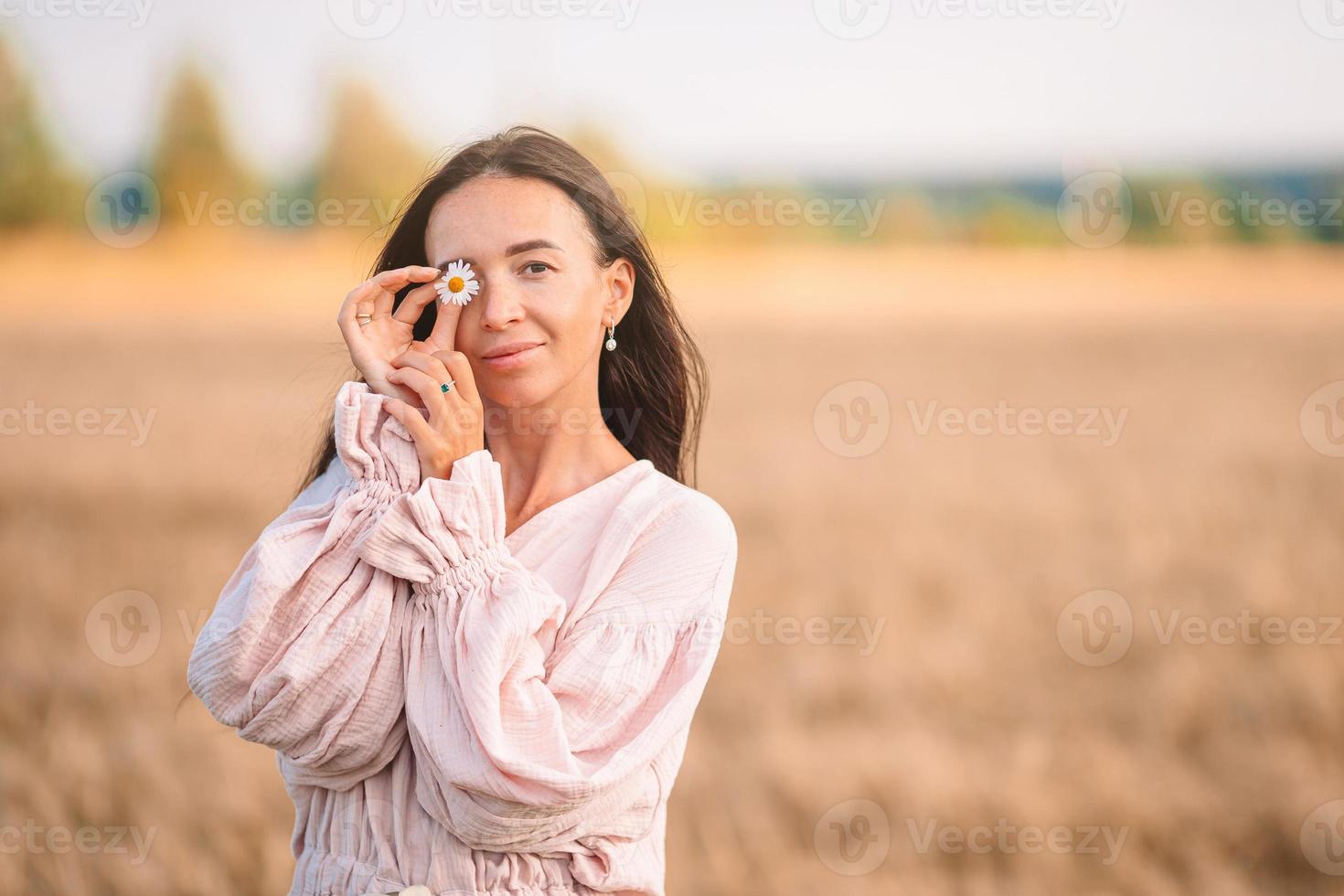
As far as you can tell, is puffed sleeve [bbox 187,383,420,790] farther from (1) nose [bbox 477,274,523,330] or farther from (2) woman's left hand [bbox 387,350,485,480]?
(1) nose [bbox 477,274,523,330]

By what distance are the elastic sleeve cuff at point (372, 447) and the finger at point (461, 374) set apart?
0.14 metres

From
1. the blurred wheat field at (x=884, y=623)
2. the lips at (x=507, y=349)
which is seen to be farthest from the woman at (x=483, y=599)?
the blurred wheat field at (x=884, y=623)

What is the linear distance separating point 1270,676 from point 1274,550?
2.88 metres

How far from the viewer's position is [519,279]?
2.88 m

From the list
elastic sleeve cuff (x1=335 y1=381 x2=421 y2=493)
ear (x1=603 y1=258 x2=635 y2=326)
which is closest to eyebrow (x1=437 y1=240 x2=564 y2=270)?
ear (x1=603 y1=258 x2=635 y2=326)

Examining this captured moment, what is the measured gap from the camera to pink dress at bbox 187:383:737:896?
2.53 meters

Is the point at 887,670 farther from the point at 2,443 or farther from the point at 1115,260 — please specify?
the point at 1115,260

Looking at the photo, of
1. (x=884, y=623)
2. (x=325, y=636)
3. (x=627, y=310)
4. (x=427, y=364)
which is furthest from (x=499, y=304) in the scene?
(x=884, y=623)

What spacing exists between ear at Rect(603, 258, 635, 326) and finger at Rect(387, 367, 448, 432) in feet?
1.73

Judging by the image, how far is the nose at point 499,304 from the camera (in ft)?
9.25

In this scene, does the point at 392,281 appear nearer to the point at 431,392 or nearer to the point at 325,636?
the point at 431,392

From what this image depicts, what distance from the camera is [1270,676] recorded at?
812 cm

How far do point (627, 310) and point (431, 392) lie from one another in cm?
76

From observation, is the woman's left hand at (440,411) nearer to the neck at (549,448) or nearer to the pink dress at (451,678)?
the pink dress at (451,678)
